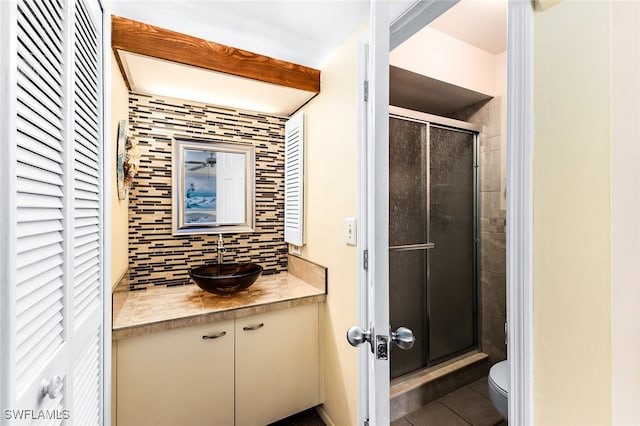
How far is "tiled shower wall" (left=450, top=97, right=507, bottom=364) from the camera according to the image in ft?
7.06

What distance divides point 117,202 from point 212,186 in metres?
0.61

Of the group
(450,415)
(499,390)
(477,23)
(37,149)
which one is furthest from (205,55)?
(450,415)

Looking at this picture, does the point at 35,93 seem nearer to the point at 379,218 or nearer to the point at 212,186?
the point at 379,218

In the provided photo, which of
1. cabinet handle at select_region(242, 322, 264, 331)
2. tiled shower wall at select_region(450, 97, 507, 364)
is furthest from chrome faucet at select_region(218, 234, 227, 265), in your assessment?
tiled shower wall at select_region(450, 97, 507, 364)

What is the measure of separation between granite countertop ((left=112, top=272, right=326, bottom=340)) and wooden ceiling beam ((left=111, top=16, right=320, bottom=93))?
3.91 ft

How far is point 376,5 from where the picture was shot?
798 mm

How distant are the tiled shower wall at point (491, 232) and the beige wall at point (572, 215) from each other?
5.51 feet

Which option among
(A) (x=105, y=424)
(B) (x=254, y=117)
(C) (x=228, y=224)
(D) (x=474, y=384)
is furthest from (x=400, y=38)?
(D) (x=474, y=384)

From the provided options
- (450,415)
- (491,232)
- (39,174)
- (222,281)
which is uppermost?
(39,174)

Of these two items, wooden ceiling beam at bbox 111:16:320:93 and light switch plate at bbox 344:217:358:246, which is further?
light switch plate at bbox 344:217:358:246

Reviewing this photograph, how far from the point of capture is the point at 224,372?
1494 millimetres

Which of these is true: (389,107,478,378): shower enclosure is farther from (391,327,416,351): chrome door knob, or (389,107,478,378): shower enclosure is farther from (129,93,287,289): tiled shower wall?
(391,327,416,351): chrome door knob

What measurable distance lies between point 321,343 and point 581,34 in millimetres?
1733

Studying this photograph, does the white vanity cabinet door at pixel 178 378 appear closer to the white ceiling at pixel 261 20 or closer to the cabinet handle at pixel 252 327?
the cabinet handle at pixel 252 327
